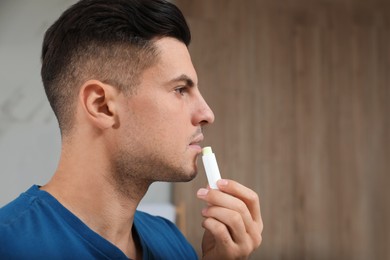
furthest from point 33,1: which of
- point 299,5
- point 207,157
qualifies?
point 207,157

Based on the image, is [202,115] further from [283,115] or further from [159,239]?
[283,115]

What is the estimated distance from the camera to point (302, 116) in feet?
7.79

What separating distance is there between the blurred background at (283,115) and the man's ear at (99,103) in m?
1.16

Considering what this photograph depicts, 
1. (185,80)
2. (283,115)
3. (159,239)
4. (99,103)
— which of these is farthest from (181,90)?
(283,115)

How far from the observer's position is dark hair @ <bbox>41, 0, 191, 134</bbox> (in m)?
0.81

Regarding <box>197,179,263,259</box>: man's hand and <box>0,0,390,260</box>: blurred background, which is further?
<box>0,0,390,260</box>: blurred background

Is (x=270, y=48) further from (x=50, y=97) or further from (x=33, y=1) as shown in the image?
(x=50, y=97)

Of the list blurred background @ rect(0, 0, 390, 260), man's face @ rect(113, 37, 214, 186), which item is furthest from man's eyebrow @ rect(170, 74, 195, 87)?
blurred background @ rect(0, 0, 390, 260)

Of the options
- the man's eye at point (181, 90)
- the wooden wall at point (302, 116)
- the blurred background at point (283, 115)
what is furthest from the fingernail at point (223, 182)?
the wooden wall at point (302, 116)

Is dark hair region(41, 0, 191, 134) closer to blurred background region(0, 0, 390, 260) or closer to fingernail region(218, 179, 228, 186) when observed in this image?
fingernail region(218, 179, 228, 186)

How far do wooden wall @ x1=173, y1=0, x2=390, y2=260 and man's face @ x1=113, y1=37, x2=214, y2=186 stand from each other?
4.18 feet

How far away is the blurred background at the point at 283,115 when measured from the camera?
6.39 ft

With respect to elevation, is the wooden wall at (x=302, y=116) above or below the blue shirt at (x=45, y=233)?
above

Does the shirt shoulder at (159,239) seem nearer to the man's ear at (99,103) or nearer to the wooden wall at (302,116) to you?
the man's ear at (99,103)
